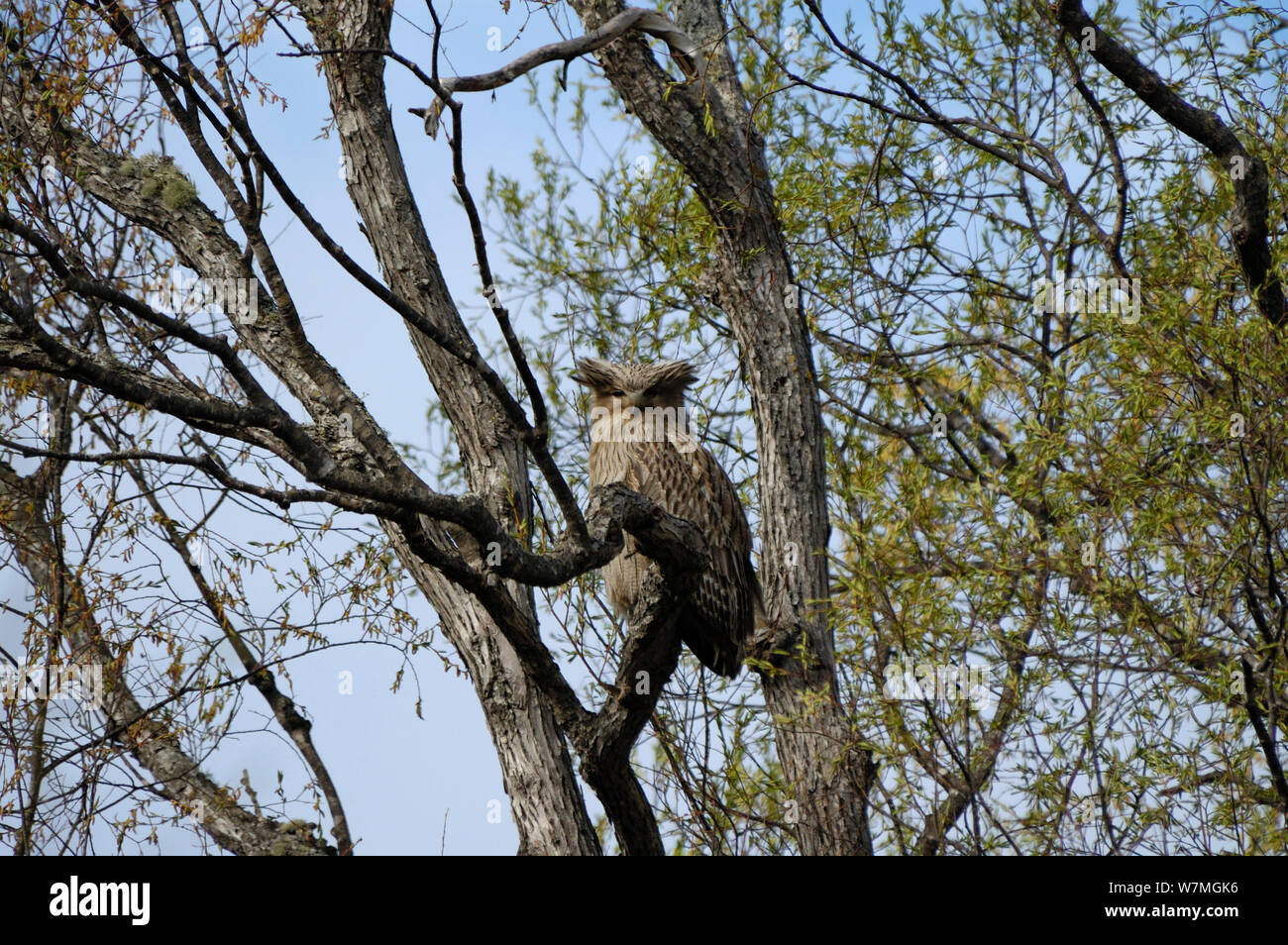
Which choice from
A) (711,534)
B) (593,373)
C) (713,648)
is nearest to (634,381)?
(593,373)

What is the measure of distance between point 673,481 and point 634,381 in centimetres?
55

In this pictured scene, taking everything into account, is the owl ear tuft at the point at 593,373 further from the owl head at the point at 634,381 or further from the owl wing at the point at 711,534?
the owl wing at the point at 711,534

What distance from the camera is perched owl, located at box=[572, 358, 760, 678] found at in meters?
5.82

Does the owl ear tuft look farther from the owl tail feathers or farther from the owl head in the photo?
the owl tail feathers

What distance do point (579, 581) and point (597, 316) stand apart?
77.0 inches

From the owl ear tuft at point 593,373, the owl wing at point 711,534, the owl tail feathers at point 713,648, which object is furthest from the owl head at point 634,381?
the owl tail feathers at point 713,648

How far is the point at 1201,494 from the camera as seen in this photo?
15.8 feet

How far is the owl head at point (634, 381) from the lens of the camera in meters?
6.14

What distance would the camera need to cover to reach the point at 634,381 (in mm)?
6117

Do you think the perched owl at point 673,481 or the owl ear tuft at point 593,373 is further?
the owl ear tuft at point 593,373

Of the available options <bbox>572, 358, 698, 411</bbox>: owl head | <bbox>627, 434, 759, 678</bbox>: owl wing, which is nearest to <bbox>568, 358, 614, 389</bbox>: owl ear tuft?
<bbox>572, 358, 698, 411</bbox>: owl head
